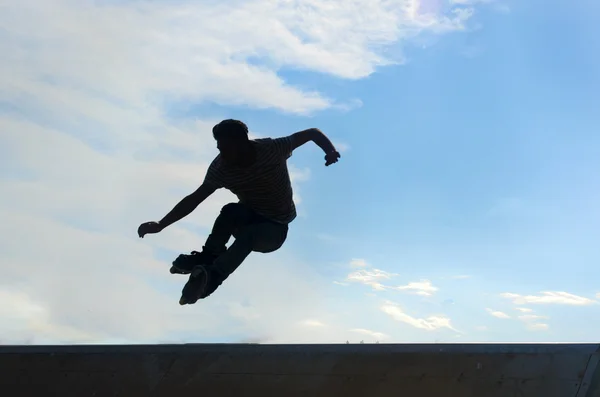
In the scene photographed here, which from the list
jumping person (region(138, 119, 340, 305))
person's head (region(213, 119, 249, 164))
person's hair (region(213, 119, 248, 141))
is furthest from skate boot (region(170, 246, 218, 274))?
person's hair (region(213, 119, 248, 141))

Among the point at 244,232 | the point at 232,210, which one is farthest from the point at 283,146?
the point at 244,232

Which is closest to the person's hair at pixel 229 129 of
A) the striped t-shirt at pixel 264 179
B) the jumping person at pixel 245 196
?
the jumping person at pixel 245 196

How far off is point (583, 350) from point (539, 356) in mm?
199

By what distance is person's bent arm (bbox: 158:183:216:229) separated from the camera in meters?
6.27

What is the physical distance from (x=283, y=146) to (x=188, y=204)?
3.28 ft

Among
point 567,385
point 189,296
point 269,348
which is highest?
point 189,296

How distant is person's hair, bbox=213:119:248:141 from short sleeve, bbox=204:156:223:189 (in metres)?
0.37

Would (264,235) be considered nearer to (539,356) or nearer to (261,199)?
(261,199)

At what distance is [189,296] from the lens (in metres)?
5.55

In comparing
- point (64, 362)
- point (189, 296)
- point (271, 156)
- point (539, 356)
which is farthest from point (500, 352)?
point (271, 156)

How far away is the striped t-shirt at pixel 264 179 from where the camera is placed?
20.2ft

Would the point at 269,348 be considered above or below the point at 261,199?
below

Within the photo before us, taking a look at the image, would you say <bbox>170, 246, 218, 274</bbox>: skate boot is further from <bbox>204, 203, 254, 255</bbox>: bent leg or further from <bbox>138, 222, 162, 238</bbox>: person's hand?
<bbox>138, 222, 162, 238</bbox>: person's hand

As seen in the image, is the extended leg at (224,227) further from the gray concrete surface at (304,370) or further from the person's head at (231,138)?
the gray concrete surface at (304,370)
